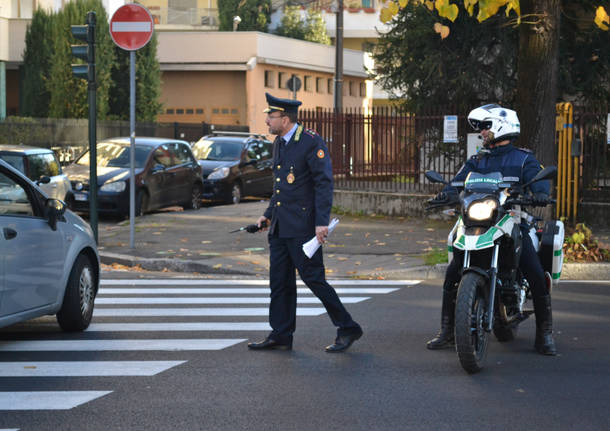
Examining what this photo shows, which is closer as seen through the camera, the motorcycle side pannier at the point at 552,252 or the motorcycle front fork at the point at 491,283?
the motorcycle front fork at the point at 491,283

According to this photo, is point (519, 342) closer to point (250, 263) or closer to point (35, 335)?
point (35, 335)

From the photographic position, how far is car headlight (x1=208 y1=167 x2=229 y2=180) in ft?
83.0

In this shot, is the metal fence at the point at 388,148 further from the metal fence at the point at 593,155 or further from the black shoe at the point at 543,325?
the black shoe at the point at 543,325

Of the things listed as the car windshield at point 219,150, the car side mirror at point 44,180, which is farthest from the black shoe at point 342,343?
the car windshield at point 219,150

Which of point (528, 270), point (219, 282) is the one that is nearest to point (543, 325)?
point (528, 270)

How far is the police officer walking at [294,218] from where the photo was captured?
8039 millimetres

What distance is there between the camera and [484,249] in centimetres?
753

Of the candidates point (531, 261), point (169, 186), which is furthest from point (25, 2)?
point (531, 261)

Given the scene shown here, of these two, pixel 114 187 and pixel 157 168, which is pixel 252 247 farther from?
pixel 157 168

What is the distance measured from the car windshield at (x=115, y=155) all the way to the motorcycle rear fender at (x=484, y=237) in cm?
1497

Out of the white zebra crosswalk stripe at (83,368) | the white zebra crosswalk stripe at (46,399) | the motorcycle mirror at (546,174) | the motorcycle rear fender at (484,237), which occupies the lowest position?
the white zebra crosswalk stripe at (83,368)

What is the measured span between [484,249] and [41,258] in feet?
10.4

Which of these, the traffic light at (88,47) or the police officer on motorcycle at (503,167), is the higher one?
the traffic light at (88,47)

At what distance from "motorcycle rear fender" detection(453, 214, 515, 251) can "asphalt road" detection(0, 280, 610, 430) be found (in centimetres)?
81
